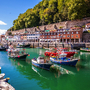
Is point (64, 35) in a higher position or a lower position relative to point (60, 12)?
lower

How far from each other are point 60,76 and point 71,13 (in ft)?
164

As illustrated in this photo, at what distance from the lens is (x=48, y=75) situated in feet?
57.7

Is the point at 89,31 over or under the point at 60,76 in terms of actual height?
over

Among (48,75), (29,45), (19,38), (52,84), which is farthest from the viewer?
(19,38)

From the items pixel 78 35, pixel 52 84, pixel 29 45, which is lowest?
pixel 52 84

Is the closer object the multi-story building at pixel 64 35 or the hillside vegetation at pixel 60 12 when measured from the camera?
the multi-story building at pixel 64 35

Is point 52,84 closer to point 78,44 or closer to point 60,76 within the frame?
point 60,76

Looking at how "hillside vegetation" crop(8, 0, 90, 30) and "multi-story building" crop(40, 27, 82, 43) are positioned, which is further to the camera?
"hillside vegetation" crop(8, 0, 90, 30)

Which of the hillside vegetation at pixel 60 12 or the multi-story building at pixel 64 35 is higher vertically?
the hillside vegetation at pixel 60 12

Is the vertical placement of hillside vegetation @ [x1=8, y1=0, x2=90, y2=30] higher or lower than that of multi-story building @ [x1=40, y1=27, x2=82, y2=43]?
higher

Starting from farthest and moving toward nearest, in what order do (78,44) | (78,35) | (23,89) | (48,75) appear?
1. (78,35)
2. (78,44)
3. (48,75)
4. (23,89)

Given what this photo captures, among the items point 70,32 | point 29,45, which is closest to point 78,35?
point 70,32

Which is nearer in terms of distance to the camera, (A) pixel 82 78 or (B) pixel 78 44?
(A) pixel 82 78

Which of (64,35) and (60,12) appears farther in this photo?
(60,12)
